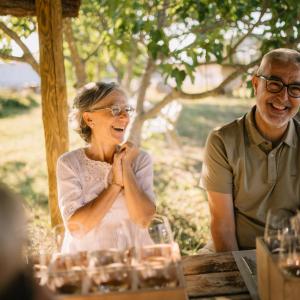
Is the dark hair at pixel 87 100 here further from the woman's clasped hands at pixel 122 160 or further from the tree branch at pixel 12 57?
the tree branch at pixel 12 57

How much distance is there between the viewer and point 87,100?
2664 millimetres

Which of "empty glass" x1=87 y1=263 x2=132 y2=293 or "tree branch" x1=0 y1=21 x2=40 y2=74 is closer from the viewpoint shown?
"empty glass" x1=87 y1=263 x2=132 y2=293

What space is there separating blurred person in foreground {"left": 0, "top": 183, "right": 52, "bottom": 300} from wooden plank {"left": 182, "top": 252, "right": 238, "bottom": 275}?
1074mm

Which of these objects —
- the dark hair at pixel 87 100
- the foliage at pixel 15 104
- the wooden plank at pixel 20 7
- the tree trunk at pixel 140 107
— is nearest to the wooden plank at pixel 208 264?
the dark hair at pixel 87 100

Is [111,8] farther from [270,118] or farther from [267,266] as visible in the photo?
[267,266]

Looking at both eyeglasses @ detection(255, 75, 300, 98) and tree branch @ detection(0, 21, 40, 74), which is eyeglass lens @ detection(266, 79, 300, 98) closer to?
eyeglasses @ detection(255, 75, 300, 98)

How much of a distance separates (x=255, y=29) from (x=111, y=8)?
1.37m

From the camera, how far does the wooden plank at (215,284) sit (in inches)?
72.4

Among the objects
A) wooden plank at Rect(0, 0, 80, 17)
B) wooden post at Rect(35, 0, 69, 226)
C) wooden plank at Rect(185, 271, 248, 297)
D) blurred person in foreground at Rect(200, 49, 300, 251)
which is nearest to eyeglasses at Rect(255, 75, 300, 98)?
blurred person in foreground at Rect(200, 49, 300, 251)

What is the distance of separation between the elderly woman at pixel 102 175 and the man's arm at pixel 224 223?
0.40 metres

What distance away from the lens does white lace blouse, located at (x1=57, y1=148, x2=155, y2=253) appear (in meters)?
2.42

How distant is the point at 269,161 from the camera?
2596 millimetres

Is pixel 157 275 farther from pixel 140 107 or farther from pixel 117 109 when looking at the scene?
pixel 140 107

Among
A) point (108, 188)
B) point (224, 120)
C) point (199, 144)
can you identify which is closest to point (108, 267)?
point (108, 188)
